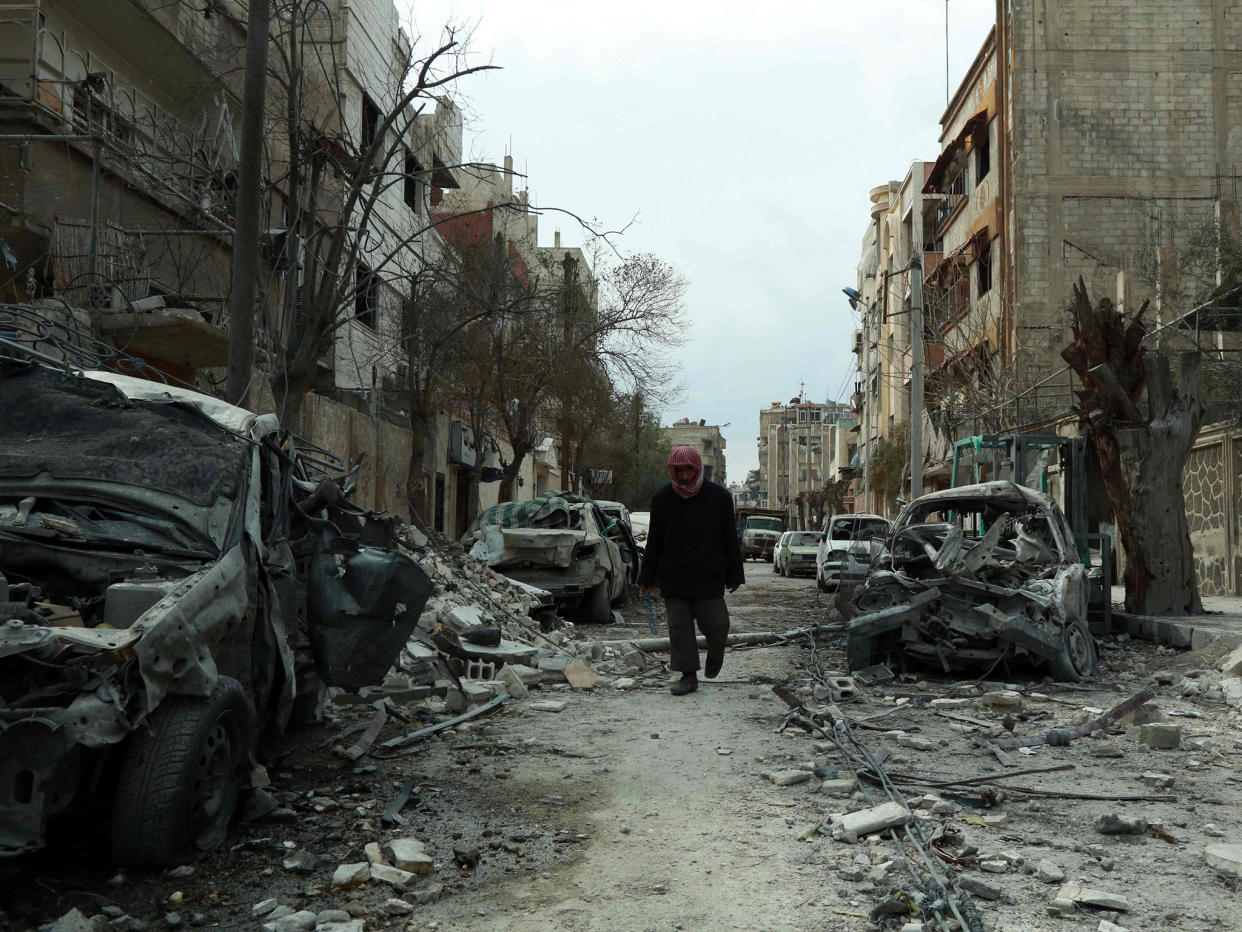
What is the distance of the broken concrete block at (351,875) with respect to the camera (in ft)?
13.9

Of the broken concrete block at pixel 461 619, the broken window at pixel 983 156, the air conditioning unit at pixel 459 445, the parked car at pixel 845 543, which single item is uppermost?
the broken window at pixel 983 156

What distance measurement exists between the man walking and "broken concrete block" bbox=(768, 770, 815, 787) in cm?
296

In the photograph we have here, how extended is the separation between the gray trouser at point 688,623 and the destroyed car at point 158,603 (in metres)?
2.74

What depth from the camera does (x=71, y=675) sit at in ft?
12.8

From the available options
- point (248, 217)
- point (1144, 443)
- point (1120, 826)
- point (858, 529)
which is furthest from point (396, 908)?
point (858, 529)

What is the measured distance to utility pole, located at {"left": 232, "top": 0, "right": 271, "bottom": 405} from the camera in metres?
11.9

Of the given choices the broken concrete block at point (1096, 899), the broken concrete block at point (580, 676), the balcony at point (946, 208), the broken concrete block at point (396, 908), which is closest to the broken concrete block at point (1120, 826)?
the broken concrete block at point (1096, 899)

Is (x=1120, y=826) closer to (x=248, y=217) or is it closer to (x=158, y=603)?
(x=158, y=603)

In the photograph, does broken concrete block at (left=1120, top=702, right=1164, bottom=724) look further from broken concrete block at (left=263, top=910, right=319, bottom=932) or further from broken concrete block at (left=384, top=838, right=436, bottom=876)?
broken concrete block at (left=263, top=910, right=319, bottom=932)

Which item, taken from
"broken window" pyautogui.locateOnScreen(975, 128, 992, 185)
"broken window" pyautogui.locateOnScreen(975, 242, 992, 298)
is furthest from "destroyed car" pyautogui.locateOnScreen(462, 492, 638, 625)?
"broken window" pyautogui.locateOnScreen(975, 128, 992, 185)

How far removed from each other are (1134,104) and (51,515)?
108 ft

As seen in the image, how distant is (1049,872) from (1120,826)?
2.71ft

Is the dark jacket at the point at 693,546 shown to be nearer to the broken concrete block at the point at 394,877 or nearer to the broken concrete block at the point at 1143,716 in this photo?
the broken concrete block at the point at 1143,716

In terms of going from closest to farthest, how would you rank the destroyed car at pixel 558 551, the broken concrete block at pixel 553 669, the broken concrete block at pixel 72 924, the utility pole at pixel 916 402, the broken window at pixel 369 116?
the broken concrete block at pixel 72 924
the broken concrete block at pixel 553 669
the destroyed car at pixel 558 551
the utility pole at pixel 916 402
the broken window at pixel 369 116
